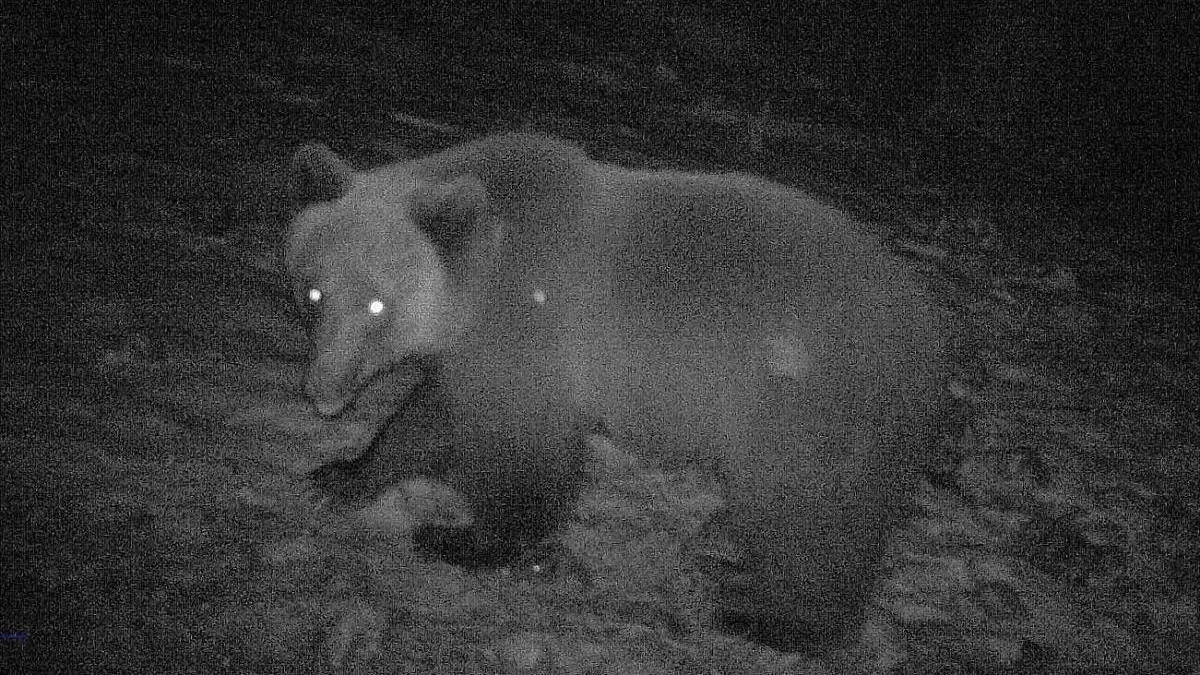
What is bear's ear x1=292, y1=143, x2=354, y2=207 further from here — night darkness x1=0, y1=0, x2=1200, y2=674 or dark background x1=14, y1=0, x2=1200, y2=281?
dark background x1=14, y1=0, x2=1200, y2=281

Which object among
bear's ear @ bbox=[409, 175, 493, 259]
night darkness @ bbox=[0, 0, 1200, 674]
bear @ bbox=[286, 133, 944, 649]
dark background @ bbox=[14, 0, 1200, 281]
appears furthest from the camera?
dark background @ bbox=[14, 0, 1200, 281]

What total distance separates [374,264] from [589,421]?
0.93 metres

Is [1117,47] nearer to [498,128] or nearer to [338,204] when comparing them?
[498,128]

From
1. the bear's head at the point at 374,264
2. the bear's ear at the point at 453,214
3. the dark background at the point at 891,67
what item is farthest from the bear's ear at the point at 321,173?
the dark background at the point at 891,67

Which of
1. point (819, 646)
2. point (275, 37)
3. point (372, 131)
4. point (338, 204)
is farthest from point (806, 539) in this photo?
point (275, 37)

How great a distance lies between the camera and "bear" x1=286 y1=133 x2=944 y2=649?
2379 millimetres

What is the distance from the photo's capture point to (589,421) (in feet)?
8.57

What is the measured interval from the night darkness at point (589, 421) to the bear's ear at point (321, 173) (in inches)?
15.1

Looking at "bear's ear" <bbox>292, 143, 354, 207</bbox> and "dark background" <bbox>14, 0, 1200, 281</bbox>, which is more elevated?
"dark background" <bbox>14, 0, 1200, 281</bbox>

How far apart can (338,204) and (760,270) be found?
1422 mm

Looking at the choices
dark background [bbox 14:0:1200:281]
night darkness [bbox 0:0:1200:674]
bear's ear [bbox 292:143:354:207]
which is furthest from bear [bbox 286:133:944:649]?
dark background [bbox 14:0:1200:281]

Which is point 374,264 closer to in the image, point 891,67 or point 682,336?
point 682,336

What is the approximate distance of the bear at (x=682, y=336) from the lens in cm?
238

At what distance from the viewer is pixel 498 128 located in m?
3.94
